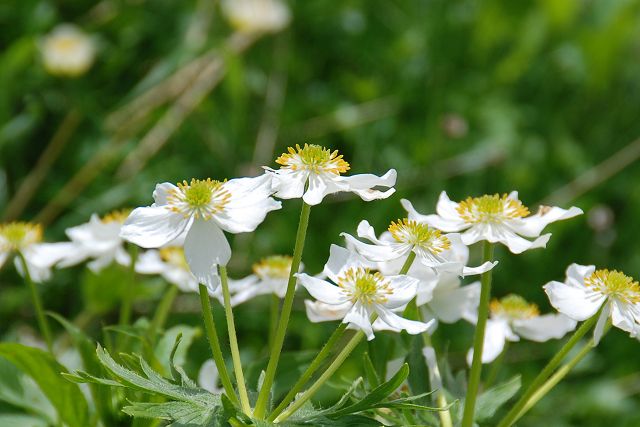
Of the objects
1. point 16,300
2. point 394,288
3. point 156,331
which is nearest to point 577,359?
point 394,288

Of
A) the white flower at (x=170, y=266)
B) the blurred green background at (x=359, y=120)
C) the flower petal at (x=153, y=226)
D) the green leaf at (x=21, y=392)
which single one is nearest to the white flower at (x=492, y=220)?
the flower petal at (x=153, y=226)

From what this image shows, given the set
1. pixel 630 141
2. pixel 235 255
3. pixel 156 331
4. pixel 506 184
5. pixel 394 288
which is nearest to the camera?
pixel 394 288

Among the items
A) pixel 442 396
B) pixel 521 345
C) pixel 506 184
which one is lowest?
pixel 442 396

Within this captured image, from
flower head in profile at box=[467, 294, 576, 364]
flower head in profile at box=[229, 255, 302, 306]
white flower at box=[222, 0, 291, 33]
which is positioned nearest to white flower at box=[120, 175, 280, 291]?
flower head in profile at box=[229, 255, 302, 306]

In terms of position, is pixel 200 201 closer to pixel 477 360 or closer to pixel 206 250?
pixel 206 250

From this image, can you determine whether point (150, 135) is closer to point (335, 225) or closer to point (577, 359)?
point (335, 225)

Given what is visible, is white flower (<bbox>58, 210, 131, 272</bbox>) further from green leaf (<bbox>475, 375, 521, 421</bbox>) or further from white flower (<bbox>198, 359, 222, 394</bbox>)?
green leaf (<bbox>475, 375, 521, 421</bbox>)

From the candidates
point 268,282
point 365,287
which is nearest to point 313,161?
point 365,287

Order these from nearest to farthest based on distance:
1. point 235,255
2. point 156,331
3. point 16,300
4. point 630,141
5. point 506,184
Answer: point 156,331 → point 16,300 → point 235,255 → point 506,184 → point 630,141
